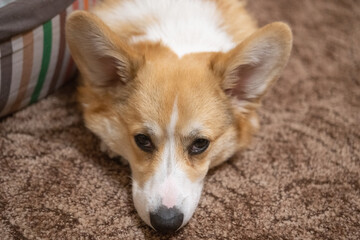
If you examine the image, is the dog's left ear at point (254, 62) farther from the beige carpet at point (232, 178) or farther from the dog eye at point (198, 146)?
the beige carpet at point (232, 178)

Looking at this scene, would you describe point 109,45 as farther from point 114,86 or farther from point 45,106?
point 45,106

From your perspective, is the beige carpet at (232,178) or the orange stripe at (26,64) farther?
the orange stripe at (26,64)

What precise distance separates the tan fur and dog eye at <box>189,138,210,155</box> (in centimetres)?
2

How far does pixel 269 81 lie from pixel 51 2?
93 centimetres

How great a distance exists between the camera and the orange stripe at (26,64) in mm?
1536

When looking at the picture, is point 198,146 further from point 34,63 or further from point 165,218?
point 34,63

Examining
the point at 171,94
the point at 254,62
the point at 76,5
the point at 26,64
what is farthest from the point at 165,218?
the point at 76,5

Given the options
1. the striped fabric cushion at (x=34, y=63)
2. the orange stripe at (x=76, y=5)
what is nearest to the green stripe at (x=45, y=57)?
the striped fabric cushion at (x=34, y=63)

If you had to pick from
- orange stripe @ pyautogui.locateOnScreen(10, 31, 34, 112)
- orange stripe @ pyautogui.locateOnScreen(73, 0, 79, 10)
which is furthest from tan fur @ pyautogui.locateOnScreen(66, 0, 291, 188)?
orange stripe @ pyautogui.locateOnScreen(73, 0, 79, 10)

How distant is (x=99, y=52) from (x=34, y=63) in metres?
0.41

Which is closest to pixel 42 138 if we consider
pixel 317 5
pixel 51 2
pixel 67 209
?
pixel 67 209

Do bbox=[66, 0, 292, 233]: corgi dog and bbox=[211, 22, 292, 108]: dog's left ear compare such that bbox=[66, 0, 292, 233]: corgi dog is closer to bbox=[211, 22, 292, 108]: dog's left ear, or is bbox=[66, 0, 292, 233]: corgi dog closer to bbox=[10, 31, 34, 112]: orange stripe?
bbox=[211, 22, 292, 108]: dog's left ear

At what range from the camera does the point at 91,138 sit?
1681 mm

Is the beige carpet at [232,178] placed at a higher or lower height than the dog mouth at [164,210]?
lower
